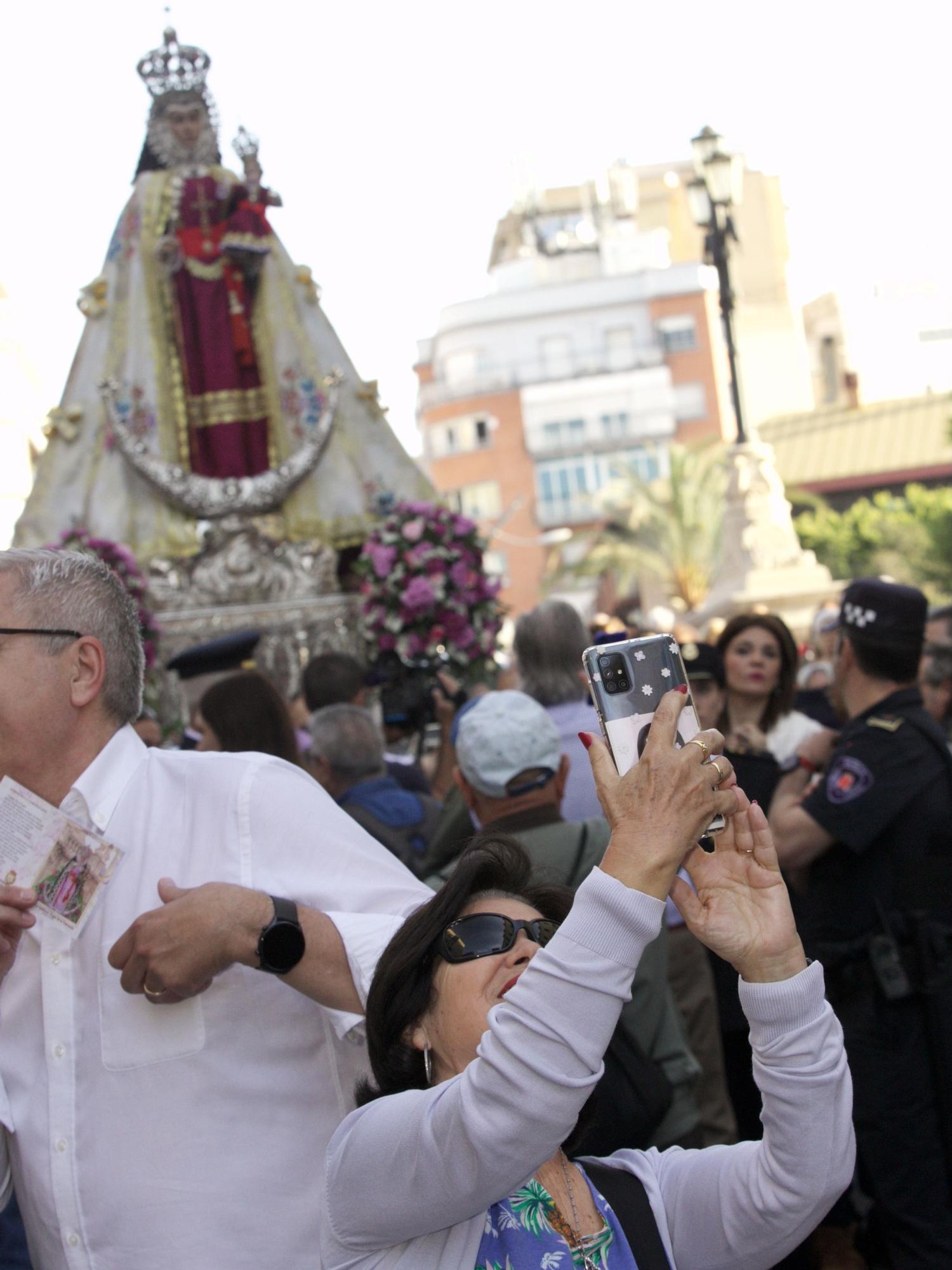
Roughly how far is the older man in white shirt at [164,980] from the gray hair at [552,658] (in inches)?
113

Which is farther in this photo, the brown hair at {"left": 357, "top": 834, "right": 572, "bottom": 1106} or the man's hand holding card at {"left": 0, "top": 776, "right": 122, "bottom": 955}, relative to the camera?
the man's hand holding card at {"left": 0, "top": 776, "right": 122, "bottom": 955}

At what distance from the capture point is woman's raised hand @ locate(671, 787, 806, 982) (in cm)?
200

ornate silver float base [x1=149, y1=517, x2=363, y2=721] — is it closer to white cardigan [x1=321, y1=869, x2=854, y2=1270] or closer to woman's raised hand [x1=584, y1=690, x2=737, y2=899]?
white cardigan [x1=321, y1=869, x2=854, y2=1270]

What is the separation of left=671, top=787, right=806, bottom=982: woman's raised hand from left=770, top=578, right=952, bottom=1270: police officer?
235cm

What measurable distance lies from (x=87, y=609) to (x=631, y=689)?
117 centimetres

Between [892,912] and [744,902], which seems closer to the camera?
[744,902]

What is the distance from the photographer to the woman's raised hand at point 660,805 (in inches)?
71.7

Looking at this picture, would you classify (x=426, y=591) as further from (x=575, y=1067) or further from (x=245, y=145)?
(x=575, y=1067)

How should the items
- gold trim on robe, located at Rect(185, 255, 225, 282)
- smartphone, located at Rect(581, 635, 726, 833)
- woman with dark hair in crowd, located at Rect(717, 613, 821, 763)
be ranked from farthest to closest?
1. gold trim on robe, located at Rect(185, 255, 225, 282)
2. woman with dark hair in crowd, located at Rect(717, 613, 821, 763)
3. smartphone, located at Rect(581, 635, 726, 833)

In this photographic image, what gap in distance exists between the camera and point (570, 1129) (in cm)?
185

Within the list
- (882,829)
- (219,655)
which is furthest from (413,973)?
(219,655)

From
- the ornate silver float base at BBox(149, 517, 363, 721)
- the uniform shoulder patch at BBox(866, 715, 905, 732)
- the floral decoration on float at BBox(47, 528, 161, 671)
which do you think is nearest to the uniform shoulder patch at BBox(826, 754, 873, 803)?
the uniform shoulder patch at BBox(866, 715, 905, 732)

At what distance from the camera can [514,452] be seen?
61.9m

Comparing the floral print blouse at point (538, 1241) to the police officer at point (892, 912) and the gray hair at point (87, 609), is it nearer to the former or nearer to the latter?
the gray hair at point (87, 609)
